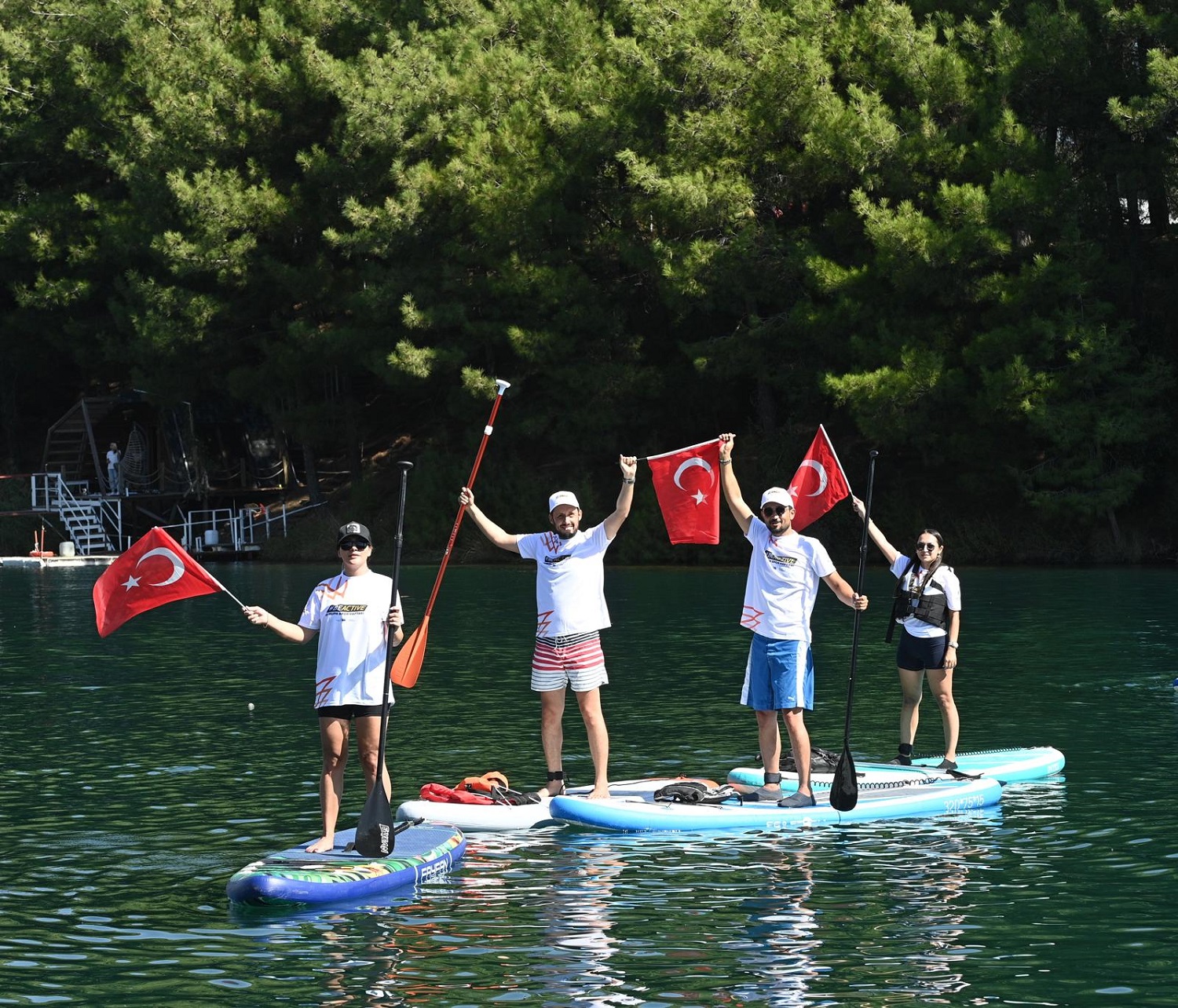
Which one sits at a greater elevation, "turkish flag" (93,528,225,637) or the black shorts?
"turkish flag" (93,528,225,637)

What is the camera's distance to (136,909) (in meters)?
11.7

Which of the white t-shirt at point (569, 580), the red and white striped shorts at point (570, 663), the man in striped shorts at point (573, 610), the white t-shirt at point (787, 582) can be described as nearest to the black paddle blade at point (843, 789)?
the white t-shirt at point (787, 582)

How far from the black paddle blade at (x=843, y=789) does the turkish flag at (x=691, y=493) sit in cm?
249

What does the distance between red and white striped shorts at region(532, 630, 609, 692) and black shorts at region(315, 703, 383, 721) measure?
208cm

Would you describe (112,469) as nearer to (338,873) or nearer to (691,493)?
(691,493)

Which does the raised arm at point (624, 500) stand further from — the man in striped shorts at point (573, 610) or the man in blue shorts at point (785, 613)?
the man in blue shorts at point (785, 613)

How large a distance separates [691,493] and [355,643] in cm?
456

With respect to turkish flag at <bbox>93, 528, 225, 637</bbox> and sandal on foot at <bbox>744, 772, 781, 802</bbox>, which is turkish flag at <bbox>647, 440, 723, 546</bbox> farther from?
turkish flag at <bbox>93, 528, 225, 637</bbox>

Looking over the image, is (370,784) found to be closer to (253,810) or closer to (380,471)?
(253,810)

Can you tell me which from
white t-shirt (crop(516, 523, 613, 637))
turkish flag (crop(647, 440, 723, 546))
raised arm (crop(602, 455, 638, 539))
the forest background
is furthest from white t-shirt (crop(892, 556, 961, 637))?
the forest background

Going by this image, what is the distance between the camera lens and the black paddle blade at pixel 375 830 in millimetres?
12430

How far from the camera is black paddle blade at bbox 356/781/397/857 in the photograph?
1243 centimetres

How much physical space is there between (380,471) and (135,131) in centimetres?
1333

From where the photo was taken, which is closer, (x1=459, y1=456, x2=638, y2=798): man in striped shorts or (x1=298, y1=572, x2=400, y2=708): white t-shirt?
(x1=298, y1=572, x2=400, y2=708): white t-shirt
